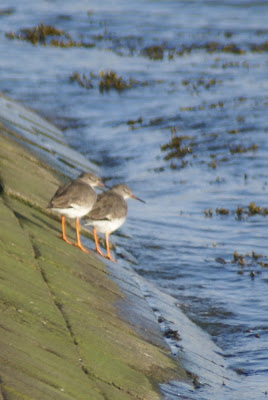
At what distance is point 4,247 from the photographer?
6.95m

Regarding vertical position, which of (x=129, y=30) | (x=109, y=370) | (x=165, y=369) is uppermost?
(x=109, y=370)

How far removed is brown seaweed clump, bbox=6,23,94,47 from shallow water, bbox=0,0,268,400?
431mm

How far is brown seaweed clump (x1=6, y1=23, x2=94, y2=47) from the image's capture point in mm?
32438

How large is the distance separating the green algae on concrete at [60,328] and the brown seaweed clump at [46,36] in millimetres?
24066

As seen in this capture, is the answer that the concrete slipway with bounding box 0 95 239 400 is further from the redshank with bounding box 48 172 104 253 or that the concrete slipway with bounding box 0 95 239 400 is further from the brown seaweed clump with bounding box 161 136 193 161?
the brown seaweed clump with bounding box 161 136 193 161

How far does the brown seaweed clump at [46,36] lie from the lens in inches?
1277

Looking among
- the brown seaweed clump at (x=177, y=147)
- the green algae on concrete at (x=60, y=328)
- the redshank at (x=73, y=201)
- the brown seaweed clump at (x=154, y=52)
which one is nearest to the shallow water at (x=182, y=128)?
the brown seaweed clump at (x=177, y=147)

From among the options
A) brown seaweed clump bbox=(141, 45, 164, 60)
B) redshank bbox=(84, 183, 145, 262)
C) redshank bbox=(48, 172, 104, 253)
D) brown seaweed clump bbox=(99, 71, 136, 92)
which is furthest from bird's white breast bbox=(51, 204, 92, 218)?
brown seaweed clump bbox=(141, 45, 164, 60)

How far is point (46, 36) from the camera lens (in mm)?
33719

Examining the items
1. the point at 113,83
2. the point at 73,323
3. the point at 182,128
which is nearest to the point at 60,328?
the point at 73,323

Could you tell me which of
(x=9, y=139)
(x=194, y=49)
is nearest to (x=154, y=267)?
(x=9, y=139)

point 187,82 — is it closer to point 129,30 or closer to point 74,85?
point 74,85

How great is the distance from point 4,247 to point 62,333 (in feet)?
4.01

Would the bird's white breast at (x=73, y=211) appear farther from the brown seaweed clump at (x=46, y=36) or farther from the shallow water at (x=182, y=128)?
the brown seaweed clump at (x=46, y=36)
